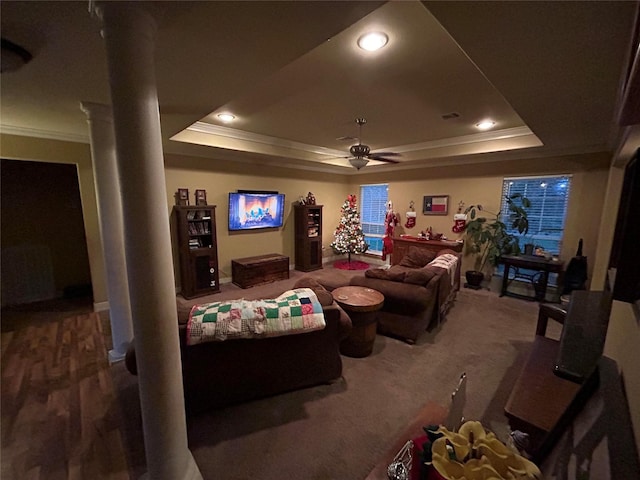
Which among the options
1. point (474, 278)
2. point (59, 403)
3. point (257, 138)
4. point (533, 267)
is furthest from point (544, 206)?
point (59, 403)

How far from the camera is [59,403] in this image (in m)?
2.13

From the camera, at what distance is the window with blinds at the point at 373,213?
22.2 feet

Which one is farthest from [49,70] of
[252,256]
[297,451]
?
[252,256]

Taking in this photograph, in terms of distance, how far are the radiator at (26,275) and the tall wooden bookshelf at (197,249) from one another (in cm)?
193

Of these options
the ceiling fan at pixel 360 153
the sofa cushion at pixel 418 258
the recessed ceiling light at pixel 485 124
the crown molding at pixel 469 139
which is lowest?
the sofa cushion at pixel 418 258

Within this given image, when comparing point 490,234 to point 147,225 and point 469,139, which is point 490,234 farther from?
point 147,225

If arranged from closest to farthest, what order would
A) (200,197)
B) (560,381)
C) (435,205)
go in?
(560,381) < (200,197) < (435,205)

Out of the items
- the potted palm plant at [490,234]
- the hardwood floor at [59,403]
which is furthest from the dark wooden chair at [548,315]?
the hardwood floor at [59,403]

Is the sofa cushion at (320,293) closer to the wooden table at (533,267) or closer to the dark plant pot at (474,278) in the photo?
the wooden table at (533,267)

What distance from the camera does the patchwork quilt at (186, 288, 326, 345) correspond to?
1.77 metres

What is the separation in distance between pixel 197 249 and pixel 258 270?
116cm

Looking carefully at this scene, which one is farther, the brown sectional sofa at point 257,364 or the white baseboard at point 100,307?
the white baseboard at point 100,307

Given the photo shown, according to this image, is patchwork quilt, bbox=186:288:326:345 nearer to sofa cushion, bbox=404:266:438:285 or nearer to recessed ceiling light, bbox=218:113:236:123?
sofa cushion, bbox=404:266:438:285

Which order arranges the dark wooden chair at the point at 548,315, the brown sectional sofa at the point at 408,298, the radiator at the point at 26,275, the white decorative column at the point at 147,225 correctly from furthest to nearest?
the radiator at the point at 26,275
the brown sectional sofa at the point at 408,298
the dark wooden chair at the point at 548,315
the white decorative column at the point at 147,225
